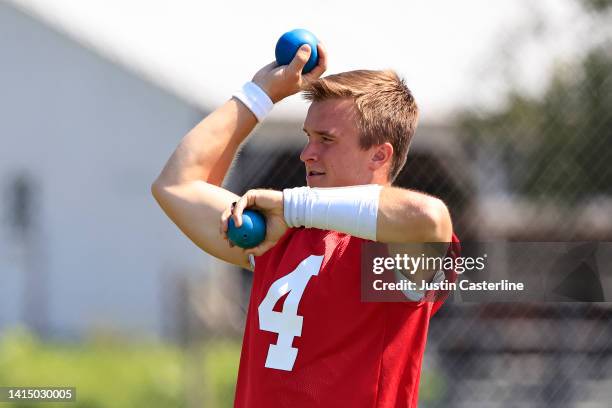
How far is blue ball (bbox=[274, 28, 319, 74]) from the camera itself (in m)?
3.01

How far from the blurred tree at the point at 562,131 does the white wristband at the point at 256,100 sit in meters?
2.50

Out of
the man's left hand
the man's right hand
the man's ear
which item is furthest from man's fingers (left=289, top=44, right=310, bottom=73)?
the man's left hand

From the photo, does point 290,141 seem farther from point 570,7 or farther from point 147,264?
point 147,264

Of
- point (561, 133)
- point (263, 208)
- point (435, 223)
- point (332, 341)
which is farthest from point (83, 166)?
point (435, 223)

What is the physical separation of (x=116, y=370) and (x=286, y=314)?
3.36 m

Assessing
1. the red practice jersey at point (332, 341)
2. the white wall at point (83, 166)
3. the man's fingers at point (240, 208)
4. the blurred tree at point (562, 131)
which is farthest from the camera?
the white wall at point (83, 166)

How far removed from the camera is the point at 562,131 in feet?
17.9

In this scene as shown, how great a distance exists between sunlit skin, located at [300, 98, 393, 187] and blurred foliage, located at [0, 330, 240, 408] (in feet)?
8.99

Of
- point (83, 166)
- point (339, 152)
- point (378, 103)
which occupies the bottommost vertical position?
point (339, 152)

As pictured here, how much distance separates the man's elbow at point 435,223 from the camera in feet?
8.02

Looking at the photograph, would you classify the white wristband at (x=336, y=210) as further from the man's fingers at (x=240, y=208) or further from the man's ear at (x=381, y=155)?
the man's ear at (x=381, y=155)

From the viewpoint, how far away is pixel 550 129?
5.49m

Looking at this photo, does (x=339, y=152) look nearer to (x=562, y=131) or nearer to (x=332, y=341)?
(x=332, y=341)

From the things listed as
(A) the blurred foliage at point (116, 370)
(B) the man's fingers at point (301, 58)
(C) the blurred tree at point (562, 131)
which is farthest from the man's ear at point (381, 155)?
(A) the blurred foliage at point (116, 370)
